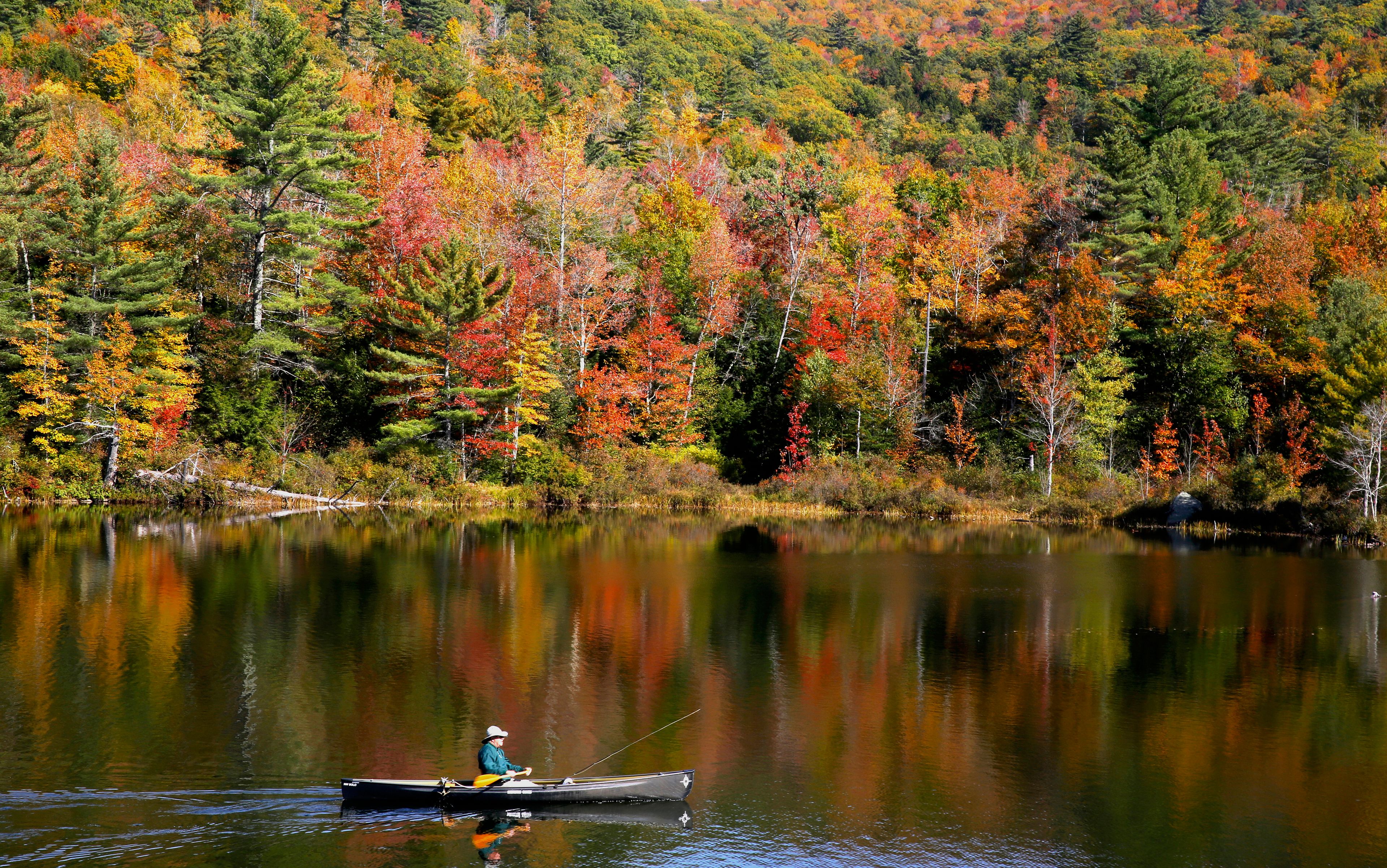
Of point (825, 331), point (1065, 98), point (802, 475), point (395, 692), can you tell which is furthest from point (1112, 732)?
point (1065, 98)

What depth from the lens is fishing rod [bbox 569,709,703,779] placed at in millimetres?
18297

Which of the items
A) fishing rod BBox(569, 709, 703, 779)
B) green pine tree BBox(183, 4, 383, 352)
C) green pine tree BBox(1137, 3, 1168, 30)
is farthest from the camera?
green pine tree BBox(1137, 3, 1168, 30)

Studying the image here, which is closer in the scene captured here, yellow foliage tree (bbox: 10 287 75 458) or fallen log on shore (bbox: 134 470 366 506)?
yellow foliage tree (bbox: 10 287 75 458)

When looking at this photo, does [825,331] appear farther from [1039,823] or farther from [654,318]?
[1039,823]

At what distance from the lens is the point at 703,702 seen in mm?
22297

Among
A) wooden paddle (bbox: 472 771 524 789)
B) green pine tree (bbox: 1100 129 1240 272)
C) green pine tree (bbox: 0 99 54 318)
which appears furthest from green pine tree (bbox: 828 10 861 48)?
wooden paddle (bbox: 472 771 524 789)

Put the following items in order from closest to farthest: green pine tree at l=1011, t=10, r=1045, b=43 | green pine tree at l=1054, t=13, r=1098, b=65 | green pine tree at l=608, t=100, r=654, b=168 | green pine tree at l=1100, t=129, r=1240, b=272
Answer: green pine tree at l=1100, t=129, r=1240, b=272 → green pine tree at l=608, t=100, r=654, b=168 → green pine tree at l=1054, t=13, r=1098, b=65 → green pine tree at l=1011, t=10, r=1045, b=43

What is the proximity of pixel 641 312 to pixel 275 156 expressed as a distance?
21.5 meters

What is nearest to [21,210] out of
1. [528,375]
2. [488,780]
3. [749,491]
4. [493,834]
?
[528,375]

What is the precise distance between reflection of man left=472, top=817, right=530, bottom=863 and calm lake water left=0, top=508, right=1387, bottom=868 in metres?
0.14

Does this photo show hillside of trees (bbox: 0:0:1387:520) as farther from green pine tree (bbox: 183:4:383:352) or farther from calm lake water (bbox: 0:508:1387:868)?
calm lake water (bbox: 0:508:1387:868)

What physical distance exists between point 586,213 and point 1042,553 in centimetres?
3256

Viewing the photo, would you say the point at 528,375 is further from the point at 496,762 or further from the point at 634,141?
the point at 496,762

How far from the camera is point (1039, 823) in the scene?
16.3m
